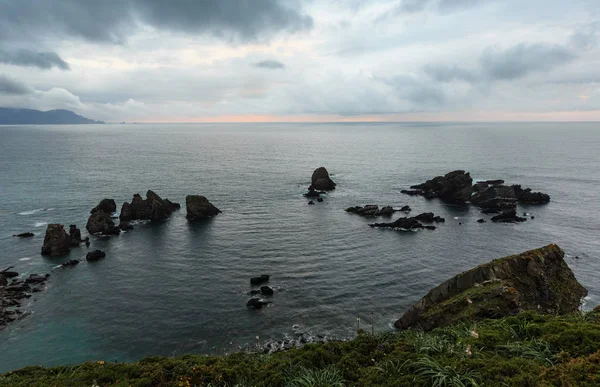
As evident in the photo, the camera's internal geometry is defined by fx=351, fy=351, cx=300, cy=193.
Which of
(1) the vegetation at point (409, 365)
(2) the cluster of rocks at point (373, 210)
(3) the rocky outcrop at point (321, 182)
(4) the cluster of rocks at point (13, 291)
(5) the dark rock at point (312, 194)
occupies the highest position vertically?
(1) the vegetation at point (409, 365)

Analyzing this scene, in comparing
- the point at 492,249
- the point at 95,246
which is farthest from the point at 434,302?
the point at 95,246

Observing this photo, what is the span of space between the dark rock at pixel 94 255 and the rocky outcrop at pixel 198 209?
24170 millimetres

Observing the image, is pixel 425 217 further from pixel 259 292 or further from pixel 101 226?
pixel 101 226

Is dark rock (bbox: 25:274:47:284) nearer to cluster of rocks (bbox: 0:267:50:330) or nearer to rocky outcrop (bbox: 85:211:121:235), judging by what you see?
cluster of rocks (bbox: 0:267:50:330)

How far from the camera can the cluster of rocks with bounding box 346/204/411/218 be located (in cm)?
8731

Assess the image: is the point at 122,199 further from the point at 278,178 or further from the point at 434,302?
the point at 434,302

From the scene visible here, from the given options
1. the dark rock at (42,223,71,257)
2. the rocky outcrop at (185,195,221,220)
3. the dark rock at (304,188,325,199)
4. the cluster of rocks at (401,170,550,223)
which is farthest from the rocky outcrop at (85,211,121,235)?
the cluster of rocks at (401,170,550,223)

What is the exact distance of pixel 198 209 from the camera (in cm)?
8575

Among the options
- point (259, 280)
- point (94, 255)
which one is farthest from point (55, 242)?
point (259, 280)

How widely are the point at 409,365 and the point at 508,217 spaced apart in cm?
7763

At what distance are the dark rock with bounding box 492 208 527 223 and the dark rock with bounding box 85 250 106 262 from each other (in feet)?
274

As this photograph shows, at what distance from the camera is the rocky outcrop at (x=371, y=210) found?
87.3 m

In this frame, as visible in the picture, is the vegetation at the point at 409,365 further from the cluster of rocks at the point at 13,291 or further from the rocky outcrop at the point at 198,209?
the rocky outcrop at the point at 198,209

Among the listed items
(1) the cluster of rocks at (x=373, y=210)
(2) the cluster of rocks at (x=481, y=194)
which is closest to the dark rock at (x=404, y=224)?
(1) the cluster of rocks at (x=373, y=210)
